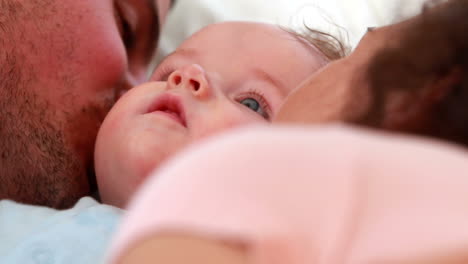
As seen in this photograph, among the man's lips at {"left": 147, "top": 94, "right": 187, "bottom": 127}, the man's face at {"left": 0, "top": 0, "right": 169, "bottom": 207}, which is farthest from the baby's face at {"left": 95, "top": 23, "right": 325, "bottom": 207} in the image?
the man's face at {"left": 0, "top": 0, "right": 169, "bottom": 207}

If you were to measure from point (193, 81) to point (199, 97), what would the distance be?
27 mm

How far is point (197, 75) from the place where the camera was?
0.79 m

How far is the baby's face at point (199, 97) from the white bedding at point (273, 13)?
37cm

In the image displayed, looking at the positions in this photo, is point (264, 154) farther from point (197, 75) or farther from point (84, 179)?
point (84, 179)

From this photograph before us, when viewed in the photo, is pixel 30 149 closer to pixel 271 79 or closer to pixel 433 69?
pixel 271 79

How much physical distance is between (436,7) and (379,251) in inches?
A: 10.7

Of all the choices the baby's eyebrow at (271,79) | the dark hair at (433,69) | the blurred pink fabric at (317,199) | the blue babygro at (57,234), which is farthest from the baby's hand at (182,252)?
the baby's eyebrow at (271,79)

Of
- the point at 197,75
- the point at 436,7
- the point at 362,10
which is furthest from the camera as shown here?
the point at 362,10

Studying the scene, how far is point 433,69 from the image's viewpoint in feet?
1.33

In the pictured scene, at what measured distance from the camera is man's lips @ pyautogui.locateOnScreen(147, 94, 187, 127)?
0.76 m

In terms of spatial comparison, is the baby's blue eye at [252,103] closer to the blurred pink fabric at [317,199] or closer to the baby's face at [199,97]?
the baby's face at [199,97]

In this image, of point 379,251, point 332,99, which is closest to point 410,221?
point 379,251

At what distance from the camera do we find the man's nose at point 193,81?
778 millimetres

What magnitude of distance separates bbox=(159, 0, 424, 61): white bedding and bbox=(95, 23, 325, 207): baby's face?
37 centimetres
